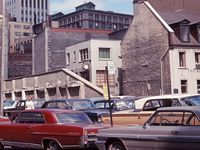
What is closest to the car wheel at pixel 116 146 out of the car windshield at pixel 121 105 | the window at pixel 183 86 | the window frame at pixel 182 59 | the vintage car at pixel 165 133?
the vintage car at pixel 165 133

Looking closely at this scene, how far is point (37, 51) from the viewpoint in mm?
67125

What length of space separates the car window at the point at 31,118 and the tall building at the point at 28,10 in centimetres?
15210

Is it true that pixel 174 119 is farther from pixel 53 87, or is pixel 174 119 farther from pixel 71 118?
pixel 53 87

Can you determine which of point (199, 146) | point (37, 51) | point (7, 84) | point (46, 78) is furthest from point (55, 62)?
point (199, 146)

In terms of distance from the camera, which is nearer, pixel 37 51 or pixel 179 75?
pixel 179 75

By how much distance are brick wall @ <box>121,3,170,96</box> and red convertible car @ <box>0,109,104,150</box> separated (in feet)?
90.8

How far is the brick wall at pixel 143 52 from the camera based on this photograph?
41.4 meters

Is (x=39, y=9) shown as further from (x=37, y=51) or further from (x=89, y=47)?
(x=89, y=47)

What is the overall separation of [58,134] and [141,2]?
3487 cm

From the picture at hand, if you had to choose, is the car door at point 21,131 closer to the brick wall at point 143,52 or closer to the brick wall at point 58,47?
the brick wall at point 143,52

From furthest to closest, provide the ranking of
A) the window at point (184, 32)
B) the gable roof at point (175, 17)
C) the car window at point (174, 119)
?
the gable roof at point (175, 17)
the window at point (184, 32)
the car window at point (174, 119)

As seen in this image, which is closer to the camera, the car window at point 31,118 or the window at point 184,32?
the car window at point 31,118

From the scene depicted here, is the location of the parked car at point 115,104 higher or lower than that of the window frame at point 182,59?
lower

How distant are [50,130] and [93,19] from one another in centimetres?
12981
